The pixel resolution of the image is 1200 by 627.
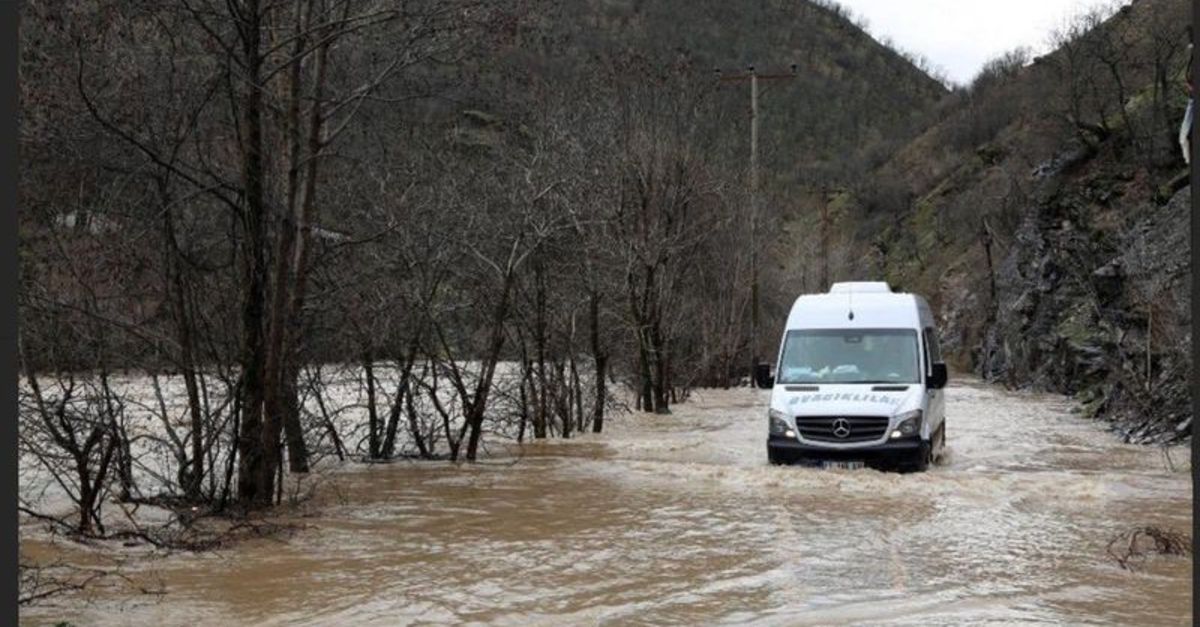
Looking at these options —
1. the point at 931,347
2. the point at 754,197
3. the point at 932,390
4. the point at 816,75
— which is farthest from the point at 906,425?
the point at 816,75

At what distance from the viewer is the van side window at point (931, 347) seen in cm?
1615

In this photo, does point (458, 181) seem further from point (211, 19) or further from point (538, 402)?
point (211, 19)

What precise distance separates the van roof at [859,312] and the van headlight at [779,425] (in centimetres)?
182

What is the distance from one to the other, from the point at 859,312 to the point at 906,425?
7.33 ft

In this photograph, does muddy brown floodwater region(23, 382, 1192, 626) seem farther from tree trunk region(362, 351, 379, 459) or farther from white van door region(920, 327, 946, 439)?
white van door region(920, 327, 946, 439)

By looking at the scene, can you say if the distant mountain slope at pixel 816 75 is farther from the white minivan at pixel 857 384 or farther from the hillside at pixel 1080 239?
the white minivan at pixel 857 384

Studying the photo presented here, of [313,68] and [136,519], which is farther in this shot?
[313,68]

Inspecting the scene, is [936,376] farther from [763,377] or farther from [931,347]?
[763,377]

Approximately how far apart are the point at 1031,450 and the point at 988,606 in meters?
12.2

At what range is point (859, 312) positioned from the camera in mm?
16266

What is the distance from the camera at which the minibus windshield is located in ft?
50.9

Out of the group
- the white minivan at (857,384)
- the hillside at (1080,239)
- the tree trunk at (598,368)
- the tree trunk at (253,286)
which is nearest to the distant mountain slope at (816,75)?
the hillside at (1080,239)

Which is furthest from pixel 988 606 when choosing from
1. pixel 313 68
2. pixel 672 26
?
pixel 672 26

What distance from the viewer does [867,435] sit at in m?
14.5
